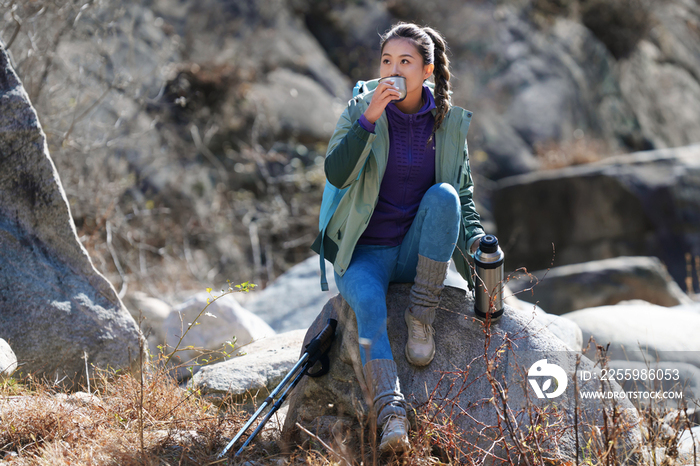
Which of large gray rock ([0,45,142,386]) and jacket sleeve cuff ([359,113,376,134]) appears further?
large gray rock ([0,45,142,386])

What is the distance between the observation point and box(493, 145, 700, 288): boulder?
909 cm

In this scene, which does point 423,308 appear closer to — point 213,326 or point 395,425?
point 395,425

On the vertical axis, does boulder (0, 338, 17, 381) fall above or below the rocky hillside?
below

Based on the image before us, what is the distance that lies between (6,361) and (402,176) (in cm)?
216

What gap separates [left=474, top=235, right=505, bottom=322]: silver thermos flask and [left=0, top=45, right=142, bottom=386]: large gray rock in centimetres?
193

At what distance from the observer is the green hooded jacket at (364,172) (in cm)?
265

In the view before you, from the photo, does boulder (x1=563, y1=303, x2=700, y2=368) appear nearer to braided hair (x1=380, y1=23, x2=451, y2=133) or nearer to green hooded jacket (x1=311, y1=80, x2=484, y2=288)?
green hooded jacket (x1=311, y1=80, x2=484, y2=288)

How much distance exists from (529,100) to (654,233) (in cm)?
505

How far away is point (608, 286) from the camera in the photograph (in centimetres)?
718

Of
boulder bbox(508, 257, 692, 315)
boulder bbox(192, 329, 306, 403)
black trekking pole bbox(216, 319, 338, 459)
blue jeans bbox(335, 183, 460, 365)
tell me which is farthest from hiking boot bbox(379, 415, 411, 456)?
boulder bbox(508, 257, 692, 315)

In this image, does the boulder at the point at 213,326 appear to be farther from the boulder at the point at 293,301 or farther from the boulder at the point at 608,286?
the boulder at the point at 608,286

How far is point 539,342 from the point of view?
8.97ft

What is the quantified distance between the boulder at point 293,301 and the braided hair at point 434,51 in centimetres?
305

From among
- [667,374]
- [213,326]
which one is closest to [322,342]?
[213,326]
